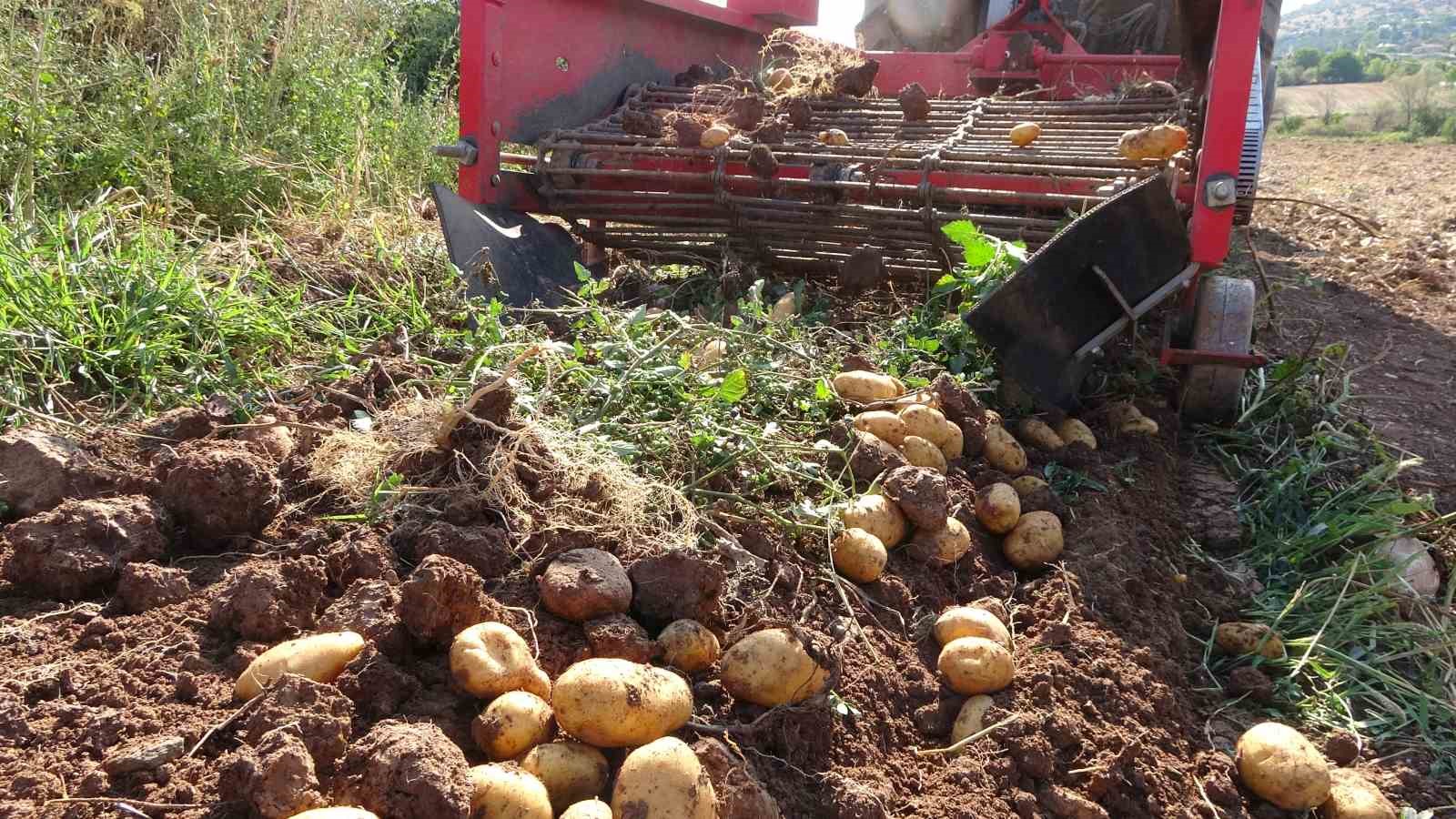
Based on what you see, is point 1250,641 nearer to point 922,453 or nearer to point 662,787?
point 922,453

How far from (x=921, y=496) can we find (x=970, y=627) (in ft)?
1.18

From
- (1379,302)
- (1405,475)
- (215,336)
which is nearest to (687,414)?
(215,336)

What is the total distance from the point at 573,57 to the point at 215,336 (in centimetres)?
211

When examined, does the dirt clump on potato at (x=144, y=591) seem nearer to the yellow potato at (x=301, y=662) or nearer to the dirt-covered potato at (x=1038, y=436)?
the yellow potato at (x=301, y=662)

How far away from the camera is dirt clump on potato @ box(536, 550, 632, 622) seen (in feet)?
6.26

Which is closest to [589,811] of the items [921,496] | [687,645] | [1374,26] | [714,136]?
[687,645]

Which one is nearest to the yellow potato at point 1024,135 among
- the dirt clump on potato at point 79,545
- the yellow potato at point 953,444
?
the yellow potato at point 953,444

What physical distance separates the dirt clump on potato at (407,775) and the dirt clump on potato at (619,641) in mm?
326

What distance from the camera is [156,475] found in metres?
2.28

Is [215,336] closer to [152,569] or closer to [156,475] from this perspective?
[156,475]

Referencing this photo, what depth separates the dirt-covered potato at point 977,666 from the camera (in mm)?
2113

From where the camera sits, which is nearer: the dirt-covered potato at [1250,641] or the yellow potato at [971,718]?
the yellow potato at [971,718]

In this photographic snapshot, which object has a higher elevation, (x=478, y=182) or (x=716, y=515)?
(x=478, y=182)

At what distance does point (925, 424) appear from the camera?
282 centimetres
